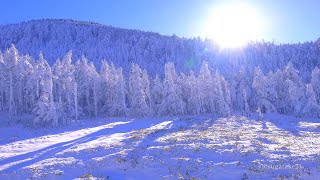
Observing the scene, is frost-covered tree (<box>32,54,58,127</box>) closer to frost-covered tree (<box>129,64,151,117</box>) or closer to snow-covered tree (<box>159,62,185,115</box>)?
frost-covered tree (<box>129,64,151,117</box>)

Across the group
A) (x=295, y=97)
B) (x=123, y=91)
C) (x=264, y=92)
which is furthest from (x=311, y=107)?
(x=123, y=91)

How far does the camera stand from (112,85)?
268 ft

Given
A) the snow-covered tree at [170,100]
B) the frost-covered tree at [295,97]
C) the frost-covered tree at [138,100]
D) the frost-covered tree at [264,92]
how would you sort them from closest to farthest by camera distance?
the frost-covered tree at [138,100], the frost-covered tree at [295,97], the snow-covered tree at [170,100], the frost-covered tree at [264,92]

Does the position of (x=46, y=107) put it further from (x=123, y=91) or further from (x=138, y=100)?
(x=138, y=100)

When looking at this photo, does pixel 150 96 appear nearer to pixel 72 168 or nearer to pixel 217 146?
pixel 217 146

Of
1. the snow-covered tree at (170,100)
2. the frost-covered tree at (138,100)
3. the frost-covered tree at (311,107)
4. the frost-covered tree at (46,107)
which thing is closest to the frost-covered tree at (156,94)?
the snow-covered tree at (170,100)

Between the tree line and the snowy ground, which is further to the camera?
the tree line

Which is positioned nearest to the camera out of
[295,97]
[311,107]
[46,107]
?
[46,107]

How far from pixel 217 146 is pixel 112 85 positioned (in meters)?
50.3

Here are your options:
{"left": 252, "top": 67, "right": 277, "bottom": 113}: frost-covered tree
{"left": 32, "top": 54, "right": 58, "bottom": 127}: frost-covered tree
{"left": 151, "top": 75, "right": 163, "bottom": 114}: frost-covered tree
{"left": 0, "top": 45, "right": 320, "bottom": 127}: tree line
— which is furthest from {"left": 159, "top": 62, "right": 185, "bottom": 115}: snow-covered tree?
{"left": 32, "top": 54, "right": 58, "bottom": 127}: frost-covered tree

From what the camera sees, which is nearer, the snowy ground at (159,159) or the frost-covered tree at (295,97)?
the snowy ground at (159,159)

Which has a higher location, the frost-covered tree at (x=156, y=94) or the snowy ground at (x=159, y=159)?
the frost-covered tree at (x=156, y=94)

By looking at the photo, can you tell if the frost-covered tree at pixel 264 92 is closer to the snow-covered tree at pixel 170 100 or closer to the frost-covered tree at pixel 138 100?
the snow-covered tree at pixel 170 100

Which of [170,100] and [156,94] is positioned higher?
[156,94]
